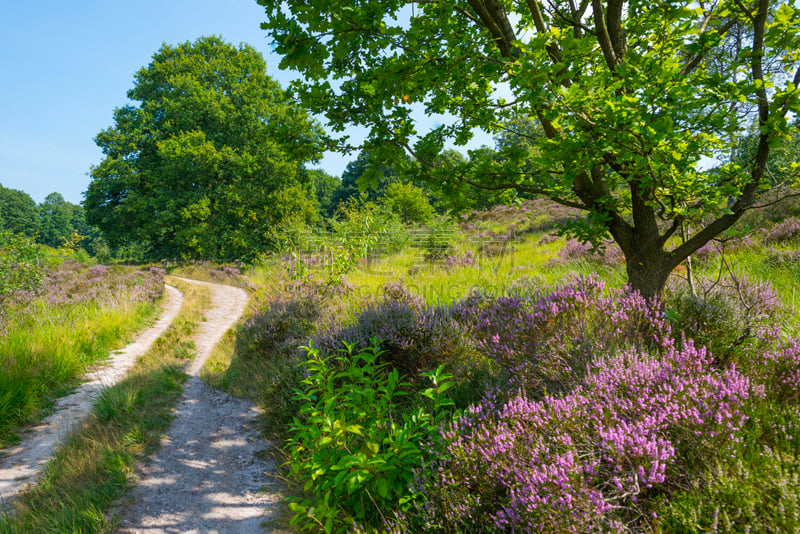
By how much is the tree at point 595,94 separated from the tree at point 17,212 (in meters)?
87.8

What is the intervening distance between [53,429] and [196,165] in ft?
68.6

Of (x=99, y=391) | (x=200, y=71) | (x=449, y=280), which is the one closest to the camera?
(x=99, y=391)

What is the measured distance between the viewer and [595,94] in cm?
252

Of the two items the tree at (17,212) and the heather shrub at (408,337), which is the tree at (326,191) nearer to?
the heather shrub at (408,337)

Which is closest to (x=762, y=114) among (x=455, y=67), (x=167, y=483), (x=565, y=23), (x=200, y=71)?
(x=565, y=23)

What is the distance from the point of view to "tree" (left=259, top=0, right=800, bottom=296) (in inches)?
96.7

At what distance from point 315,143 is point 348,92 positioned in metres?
0.67

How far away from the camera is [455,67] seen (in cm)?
310

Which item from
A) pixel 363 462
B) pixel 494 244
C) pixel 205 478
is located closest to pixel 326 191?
pixel 494 244

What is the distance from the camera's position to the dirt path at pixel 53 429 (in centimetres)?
378

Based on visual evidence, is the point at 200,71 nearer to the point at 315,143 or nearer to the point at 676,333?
the point at 315,143

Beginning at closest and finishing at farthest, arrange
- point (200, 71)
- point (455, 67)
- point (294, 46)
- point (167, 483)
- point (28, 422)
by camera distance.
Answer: point (294, 46), point (455, 67), point (167, 483), point (28, 422), point (200, 71)

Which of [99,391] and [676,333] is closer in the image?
[676,333]

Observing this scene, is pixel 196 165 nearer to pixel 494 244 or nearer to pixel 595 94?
pixel 494 244
